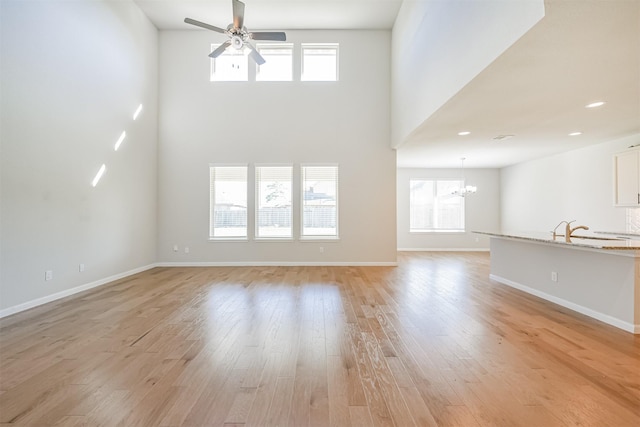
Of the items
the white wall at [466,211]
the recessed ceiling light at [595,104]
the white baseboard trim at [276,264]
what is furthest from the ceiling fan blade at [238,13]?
the white wall at [466,211]

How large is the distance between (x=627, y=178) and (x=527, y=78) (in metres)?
4.08

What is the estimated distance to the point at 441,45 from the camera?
3.75 metres

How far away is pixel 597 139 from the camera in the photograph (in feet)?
18.4

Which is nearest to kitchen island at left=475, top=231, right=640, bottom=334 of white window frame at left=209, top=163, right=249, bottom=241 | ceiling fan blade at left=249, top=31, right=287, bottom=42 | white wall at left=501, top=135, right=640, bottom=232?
white wall at left=501, top=135, right=640, bottom=232

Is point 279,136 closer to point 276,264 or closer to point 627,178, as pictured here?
point 276,264

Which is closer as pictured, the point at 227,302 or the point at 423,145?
the point at 227,302

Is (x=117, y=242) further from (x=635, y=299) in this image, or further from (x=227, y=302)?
(x=635, y=299)

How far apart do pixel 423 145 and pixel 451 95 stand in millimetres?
2776

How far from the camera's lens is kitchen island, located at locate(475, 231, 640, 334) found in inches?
117

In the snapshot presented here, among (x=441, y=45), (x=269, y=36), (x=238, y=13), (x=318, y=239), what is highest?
(x=238, y=13)

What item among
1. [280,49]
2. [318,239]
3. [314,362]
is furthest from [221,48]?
[314,362]

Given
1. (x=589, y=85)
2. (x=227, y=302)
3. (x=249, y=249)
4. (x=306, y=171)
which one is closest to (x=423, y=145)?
(x=306, y=171)

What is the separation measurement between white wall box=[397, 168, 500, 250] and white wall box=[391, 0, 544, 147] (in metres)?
3.44

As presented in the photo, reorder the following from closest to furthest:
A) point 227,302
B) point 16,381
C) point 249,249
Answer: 1. point 16,381
2. point 227,302
3. point 249,249
